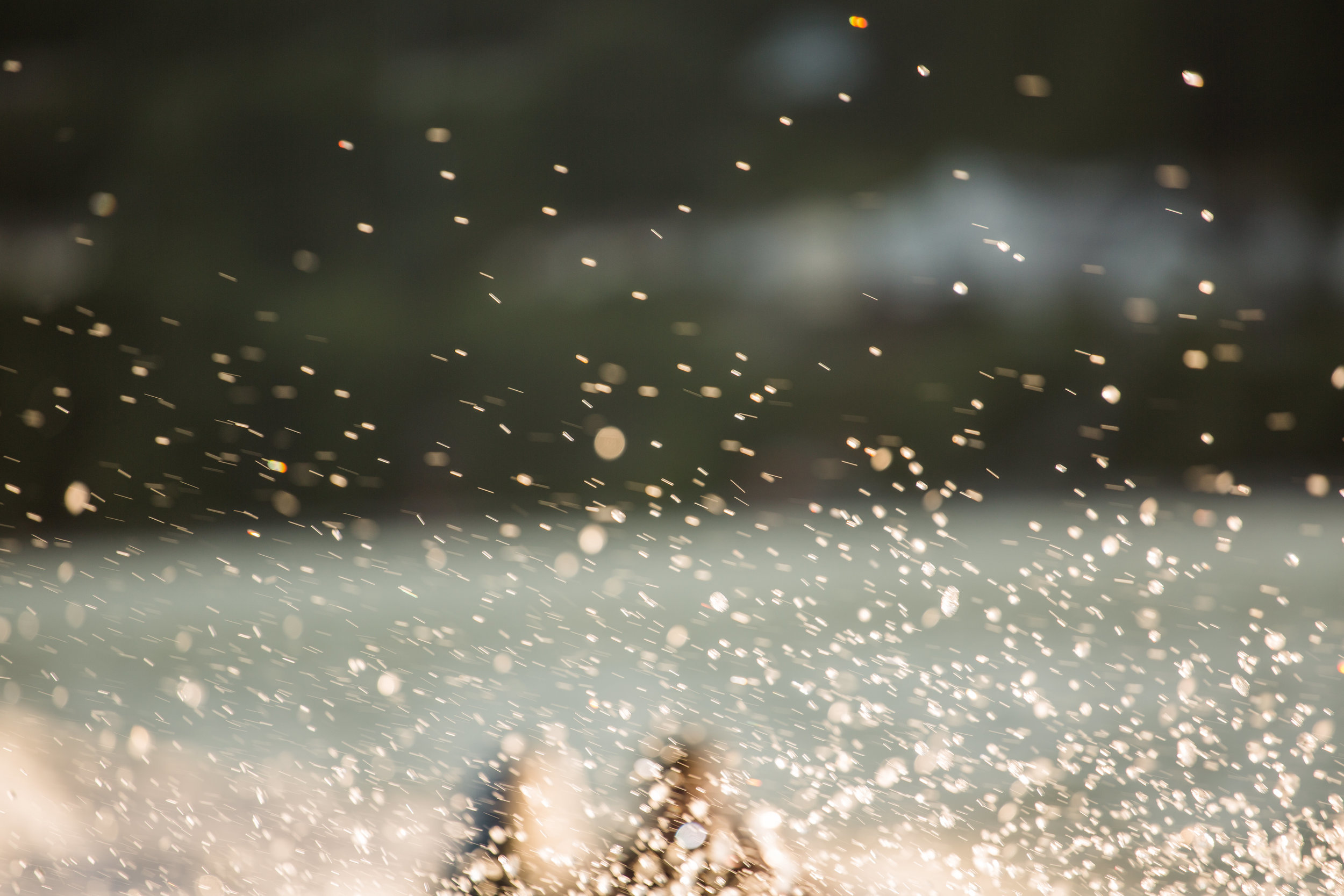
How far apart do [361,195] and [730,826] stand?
6.21 ft

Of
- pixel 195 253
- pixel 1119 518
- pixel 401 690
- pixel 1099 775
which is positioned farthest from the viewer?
pixel 1119 518

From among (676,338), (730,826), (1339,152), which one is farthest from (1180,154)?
(730,826)

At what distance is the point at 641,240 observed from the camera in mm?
2244

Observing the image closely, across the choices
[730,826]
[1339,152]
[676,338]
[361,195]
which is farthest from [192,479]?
[1339,152]

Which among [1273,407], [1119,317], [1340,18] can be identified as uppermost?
[1340,18]

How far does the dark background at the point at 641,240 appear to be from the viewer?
6.85 feet

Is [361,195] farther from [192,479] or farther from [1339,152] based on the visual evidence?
[1339,152]

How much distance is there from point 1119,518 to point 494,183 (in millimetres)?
1625

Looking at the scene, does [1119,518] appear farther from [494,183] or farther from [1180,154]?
[494,183]

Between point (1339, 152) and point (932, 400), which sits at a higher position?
point (1339, 152)

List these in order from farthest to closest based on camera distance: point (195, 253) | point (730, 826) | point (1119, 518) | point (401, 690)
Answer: point (1119, 518), point (195, 253), point (401, 690), point (730, 826)

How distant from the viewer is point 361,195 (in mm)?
2205

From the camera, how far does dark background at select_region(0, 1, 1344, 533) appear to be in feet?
6.85

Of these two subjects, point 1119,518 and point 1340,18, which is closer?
point 1340,18
